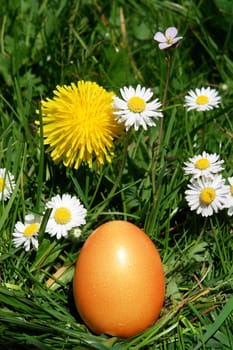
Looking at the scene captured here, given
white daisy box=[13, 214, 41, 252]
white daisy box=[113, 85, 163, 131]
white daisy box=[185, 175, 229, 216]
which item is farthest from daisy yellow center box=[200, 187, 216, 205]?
white daisy box=[13, 214, 41, 252]

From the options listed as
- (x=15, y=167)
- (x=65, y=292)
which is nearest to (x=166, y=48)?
(x=15, y=167)

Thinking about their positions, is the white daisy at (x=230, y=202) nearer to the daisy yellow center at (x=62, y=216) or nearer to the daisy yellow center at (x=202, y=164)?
the daisy yellow center at (x=202, y=164)

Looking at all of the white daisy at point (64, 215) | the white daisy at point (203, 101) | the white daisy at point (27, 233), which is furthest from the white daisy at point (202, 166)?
the white daisy at point (27, 233)

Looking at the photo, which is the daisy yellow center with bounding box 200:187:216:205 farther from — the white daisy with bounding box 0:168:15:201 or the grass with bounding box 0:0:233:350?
the white daisy with bounding box 0:168:15:201

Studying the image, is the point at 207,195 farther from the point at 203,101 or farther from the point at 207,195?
the point at 203,101

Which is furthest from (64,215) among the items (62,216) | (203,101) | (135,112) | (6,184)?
(203,101)
